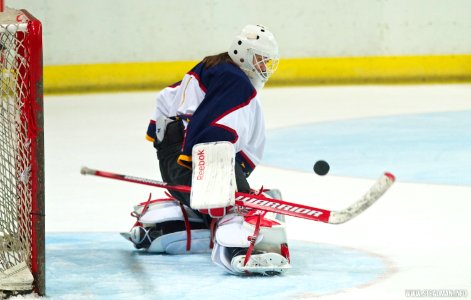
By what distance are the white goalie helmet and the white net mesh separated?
2.33 ft

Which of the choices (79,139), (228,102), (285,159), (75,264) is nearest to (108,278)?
(75,264)

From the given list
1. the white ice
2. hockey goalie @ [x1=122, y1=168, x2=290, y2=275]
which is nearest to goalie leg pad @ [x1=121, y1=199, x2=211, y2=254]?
hockey goalie @ [x1=122, y1=168, x2=290, y2=275]

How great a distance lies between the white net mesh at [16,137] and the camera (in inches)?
105

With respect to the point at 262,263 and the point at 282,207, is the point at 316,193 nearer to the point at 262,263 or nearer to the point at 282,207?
the point at 282,207

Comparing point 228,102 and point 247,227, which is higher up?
point 228,102

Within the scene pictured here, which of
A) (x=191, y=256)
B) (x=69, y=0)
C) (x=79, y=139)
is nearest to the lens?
(x=191, y=256)

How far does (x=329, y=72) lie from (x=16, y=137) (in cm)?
618

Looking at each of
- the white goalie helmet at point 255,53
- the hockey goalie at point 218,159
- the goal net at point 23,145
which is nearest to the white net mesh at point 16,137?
the goal net at point 23,145

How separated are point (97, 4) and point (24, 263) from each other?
18.9 ft

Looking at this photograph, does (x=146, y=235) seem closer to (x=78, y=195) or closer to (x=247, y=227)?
(x=247, y=227)

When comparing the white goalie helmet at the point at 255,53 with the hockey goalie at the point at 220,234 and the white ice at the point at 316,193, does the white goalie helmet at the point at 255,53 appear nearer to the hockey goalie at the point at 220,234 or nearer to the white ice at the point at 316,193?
the hockey goalie at the point at 220,234

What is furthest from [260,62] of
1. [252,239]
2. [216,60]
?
[252,239]

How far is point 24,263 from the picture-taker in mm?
2779

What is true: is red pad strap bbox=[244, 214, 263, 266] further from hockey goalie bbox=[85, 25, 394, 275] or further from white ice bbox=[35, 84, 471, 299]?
white ice bbox=[35, 84, 471, 299]
